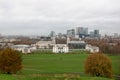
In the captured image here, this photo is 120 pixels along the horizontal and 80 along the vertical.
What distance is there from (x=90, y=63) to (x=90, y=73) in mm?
1422

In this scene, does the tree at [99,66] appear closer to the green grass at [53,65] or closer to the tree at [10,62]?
the tree at [10,62]

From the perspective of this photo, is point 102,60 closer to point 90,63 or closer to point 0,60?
point 90,63

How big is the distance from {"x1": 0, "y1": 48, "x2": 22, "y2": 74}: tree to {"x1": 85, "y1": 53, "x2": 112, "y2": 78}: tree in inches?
393

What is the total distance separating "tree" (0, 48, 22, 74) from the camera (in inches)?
1734

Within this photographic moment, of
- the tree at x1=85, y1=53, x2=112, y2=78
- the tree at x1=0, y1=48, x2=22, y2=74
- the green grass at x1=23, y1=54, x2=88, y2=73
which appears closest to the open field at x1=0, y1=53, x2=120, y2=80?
the green grass at x1=23, y1=54, x2=88, y2=73

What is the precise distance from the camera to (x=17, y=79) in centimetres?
2603

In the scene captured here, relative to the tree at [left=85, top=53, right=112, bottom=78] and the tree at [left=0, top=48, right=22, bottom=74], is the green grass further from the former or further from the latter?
the tree at [left=85, top=53, right=112, bottom=78]

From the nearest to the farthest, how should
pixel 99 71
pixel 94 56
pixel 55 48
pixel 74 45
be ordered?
pixel 99 71 → pixel 94 56 → pixel 55 48 → pixel 74 45

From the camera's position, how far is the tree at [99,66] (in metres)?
43.0

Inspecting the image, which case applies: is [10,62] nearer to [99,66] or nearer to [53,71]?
[53,71]

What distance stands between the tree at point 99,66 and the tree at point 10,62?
9.97m

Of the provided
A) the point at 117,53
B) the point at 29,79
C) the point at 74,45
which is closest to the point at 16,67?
the point at 29,79

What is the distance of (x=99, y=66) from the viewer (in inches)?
1713

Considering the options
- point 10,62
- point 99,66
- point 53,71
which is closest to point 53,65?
point 53,71
